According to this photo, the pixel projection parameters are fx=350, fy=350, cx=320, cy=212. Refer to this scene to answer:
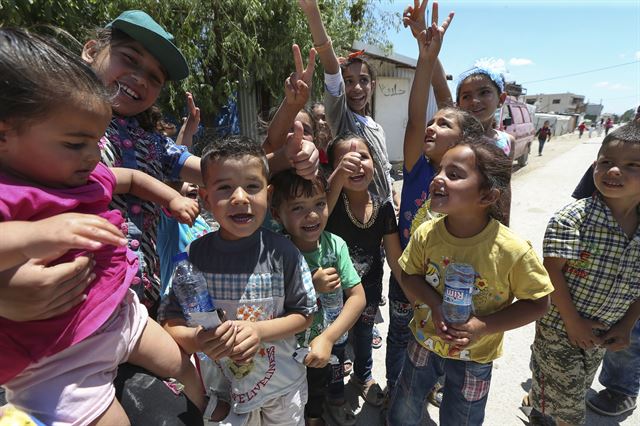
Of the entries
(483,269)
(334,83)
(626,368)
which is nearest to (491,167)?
(483,269)

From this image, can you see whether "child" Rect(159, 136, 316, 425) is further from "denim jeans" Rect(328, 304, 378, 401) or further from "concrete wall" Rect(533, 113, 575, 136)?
"concrete wall" Rect(533, 113, 575, 136)

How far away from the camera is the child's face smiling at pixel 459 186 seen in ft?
5.36

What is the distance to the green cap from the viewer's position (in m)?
1.50

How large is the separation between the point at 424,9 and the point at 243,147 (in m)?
1.83

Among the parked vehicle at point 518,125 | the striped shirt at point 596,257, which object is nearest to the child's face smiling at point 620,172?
the striped shirt at point 596,257

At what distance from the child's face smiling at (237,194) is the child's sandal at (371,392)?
1.76 metres

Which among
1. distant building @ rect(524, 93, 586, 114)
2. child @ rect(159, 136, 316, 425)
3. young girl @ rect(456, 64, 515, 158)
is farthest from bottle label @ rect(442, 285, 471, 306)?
distant building @ rect(524, 93, 586, 114)

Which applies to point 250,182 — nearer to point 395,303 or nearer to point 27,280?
point 27,280

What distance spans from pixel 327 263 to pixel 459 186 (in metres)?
0.76

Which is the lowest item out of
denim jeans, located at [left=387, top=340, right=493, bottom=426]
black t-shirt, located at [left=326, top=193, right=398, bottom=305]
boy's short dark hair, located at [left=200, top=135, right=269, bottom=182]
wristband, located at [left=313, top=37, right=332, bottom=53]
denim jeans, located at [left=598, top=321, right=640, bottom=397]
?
denim jeans, located at [left=598, top=321, right=640, bottom=397]

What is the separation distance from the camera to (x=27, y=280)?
0.87 metres

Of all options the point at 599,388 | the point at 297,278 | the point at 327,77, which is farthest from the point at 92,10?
the point at 599,388

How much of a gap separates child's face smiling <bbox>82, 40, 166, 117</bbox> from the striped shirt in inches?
88.8

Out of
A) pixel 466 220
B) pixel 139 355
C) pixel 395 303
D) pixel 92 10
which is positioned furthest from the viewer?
pixel 92 10
